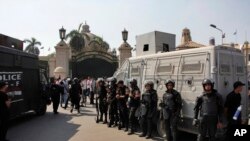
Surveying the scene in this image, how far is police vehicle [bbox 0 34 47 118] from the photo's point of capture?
11.3 metres

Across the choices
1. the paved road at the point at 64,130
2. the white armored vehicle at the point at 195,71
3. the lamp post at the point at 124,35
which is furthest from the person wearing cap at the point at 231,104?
the lamp post at the point at 124,35

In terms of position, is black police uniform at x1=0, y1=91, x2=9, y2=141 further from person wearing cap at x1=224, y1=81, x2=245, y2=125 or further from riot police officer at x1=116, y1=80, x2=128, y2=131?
person wearing cap at x1=224, y1=81, x2=245, y2=125

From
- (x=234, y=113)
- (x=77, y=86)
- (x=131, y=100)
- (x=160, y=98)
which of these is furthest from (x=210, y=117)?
(x=77, y=86)

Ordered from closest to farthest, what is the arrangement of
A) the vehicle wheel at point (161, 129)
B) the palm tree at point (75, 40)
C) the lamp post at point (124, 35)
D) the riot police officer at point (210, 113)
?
the riot police officer at point (210, 113) → the vehicle wheel at point (161, 129) → the lamp post at point (124, 35) → the palm tree at point (75, 40)

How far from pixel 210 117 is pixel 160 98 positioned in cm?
269

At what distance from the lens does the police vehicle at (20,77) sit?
446 inches

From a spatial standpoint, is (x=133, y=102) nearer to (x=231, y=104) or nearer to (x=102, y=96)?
(x=102, y=96)

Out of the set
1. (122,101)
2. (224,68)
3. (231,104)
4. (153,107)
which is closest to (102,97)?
(122,101)

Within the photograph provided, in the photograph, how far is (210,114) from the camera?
7035 mm

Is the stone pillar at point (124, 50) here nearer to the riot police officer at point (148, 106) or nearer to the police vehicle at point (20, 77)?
the police vehicle at point (20, 77)

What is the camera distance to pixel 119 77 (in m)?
13.0

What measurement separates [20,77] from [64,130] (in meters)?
3.00

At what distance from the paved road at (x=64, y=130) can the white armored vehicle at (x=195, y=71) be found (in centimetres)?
147

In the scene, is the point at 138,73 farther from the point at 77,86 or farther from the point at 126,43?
the point at 126,43
